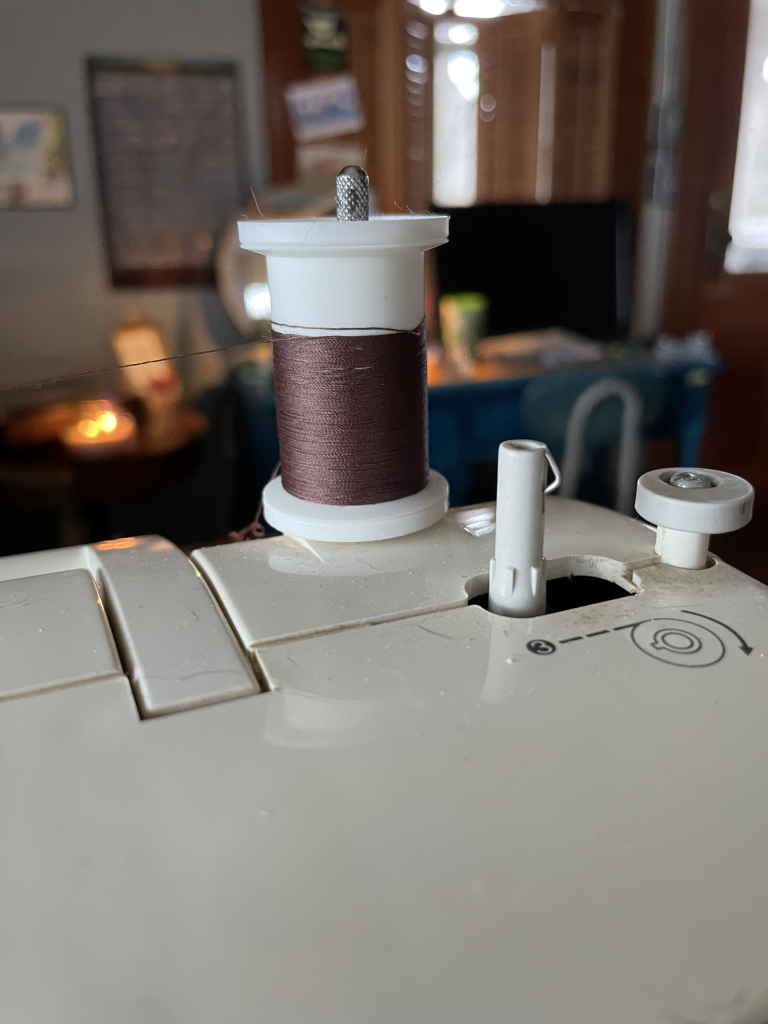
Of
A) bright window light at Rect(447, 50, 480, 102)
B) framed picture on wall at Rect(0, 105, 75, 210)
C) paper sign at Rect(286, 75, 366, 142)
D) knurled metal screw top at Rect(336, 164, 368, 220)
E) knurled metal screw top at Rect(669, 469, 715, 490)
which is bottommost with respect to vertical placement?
knurled metal screw top at Rect(669, 469, 715, 490)

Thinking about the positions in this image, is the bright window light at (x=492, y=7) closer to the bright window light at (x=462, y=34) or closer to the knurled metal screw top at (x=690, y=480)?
the bright window light at (x=462, y=34)

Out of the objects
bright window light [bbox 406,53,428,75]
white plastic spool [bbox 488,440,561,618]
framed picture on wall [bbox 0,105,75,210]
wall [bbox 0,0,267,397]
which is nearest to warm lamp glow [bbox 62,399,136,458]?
wall [bbox 0,0,267,397]

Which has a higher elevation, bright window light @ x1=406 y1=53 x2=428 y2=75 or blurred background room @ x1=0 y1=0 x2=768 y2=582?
bright window light @ x1=406 y1=53 x2=428 y2=75

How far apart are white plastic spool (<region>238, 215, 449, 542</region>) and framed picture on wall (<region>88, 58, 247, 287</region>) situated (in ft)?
5.40

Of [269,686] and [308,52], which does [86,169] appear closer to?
[308,52]

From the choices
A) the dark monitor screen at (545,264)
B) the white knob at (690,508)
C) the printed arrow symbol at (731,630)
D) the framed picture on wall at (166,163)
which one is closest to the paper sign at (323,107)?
the framed picture on wall at (166,163)

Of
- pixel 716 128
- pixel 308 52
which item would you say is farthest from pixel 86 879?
pixel 716 128

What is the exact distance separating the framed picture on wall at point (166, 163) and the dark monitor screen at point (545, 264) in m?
0.65

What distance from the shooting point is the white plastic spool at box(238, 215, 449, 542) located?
717 millimetres

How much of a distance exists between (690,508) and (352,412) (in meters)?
0.31

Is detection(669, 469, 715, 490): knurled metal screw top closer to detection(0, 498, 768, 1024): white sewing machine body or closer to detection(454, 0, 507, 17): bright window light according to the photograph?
detection(0, 498, 768, 1024): white sewing machine body

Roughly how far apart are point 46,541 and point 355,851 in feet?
6.70

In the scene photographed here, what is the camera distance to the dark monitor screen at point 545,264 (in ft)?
7.80

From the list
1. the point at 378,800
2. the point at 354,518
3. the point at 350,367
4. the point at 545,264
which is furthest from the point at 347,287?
the point at 545,264
